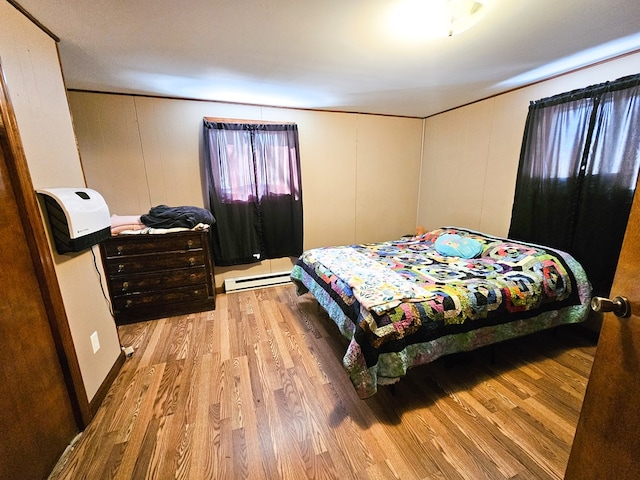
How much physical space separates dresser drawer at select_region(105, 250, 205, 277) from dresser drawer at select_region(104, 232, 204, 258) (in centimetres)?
5

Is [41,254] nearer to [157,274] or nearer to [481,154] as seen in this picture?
[157,274]

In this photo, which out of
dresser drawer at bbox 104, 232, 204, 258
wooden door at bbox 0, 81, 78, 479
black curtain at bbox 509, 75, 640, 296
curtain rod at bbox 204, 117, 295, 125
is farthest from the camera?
curtain rod at bbox 204, 117, 295, 125

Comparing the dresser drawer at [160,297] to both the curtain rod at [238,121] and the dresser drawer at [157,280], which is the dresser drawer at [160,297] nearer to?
the dresser drawer at [157,280]

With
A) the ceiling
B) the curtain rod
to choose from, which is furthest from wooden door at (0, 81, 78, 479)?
the curtain rod

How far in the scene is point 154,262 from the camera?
8.68 feet

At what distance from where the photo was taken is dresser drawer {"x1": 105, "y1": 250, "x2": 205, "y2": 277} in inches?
100

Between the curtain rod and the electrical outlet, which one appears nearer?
the electrical outlet

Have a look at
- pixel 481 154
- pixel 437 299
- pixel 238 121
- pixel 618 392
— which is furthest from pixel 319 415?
pixel 481 154

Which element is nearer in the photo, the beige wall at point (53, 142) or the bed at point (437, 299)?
the beige wall at point (53, 142)

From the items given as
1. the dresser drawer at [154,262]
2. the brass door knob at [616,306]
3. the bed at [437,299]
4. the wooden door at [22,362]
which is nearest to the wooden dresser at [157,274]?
the dresser drawer at [154,262]

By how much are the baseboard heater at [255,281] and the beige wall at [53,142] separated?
151 cm

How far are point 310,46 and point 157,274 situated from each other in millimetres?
2488

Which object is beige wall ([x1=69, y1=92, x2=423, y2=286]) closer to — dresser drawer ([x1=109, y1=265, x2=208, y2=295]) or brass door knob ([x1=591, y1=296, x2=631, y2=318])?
dresser drawer ([x1=109, y1=265, x2=208, y2=295])

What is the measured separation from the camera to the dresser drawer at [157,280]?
102 inches
